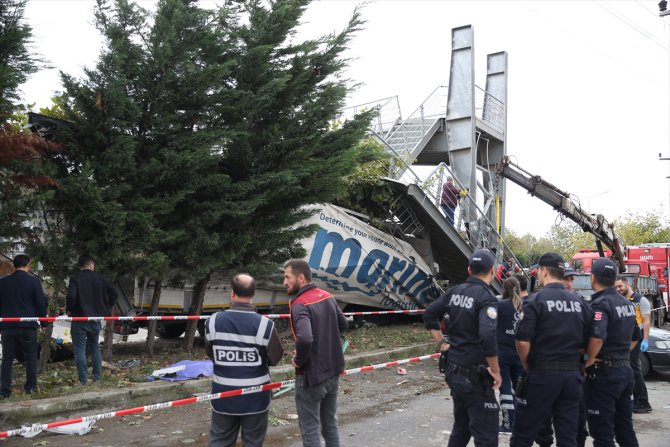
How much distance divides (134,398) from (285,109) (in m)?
5.03

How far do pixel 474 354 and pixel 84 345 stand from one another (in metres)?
5.09

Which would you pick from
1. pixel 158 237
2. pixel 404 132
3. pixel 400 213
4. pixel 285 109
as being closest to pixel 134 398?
pixel 158 237

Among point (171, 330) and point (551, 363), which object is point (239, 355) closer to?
point (551, 363)

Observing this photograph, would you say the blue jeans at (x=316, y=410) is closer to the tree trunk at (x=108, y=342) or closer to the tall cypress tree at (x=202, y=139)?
the tall cypress tree at (x=202, y=139)

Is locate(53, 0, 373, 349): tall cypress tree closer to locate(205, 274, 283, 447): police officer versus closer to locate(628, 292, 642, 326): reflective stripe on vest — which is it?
locate(205, 274, 283, 447): police officer

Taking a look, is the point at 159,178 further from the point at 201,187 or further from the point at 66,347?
the point at 66,347

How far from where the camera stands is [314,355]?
460 cm

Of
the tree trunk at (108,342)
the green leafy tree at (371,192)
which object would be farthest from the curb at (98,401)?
the green leafy tree at (371,192)

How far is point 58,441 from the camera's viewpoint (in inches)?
224

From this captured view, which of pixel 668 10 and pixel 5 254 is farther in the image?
pixel 668 10

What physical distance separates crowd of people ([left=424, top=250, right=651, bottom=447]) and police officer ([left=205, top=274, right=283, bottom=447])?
153 cm

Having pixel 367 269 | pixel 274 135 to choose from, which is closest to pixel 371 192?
pixel 367 269

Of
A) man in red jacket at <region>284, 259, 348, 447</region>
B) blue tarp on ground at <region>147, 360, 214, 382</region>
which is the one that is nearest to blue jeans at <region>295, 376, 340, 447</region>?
man in red jacket at <region>284, 259, 348, 447</region>

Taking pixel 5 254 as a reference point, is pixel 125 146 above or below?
above
